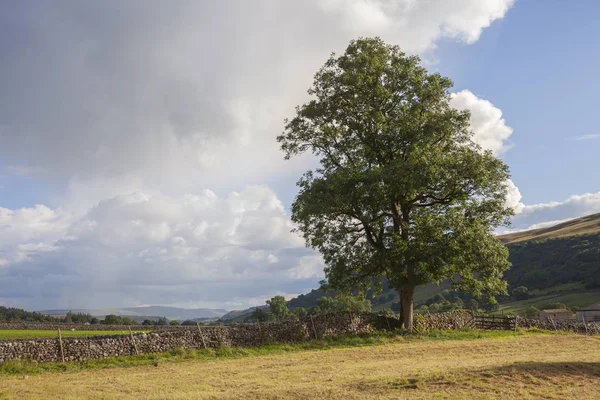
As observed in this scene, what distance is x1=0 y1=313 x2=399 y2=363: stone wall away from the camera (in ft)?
81.8

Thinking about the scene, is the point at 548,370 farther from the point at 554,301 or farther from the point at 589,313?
the point at 554,301

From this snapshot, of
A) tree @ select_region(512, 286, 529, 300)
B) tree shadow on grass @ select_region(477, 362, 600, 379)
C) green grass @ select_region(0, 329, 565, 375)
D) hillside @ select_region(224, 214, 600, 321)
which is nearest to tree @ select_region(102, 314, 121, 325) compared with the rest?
hillside @ select_region(224, 214, 600, 321)

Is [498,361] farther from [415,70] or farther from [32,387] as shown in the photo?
[415,70]

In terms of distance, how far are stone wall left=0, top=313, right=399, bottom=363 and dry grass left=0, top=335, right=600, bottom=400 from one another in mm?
3457

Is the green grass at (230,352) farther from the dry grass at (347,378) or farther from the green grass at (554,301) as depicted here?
the green grass at (554,301)

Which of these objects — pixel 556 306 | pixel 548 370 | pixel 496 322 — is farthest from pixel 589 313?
pixel 548 370

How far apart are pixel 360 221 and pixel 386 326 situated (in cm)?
857

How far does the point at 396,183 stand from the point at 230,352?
50.2 feet

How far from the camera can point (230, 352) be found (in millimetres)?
28109

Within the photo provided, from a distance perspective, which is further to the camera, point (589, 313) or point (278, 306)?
point (278, 306)

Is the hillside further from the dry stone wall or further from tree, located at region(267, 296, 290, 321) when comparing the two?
the dry stone wall

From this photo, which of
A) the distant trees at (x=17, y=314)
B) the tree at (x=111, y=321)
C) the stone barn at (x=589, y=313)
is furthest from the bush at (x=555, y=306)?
the distant trees at (x=17, y=314)

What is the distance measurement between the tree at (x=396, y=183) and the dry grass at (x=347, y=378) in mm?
8599

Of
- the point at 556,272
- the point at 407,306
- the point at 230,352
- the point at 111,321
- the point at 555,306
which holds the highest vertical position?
the point at 407,306
